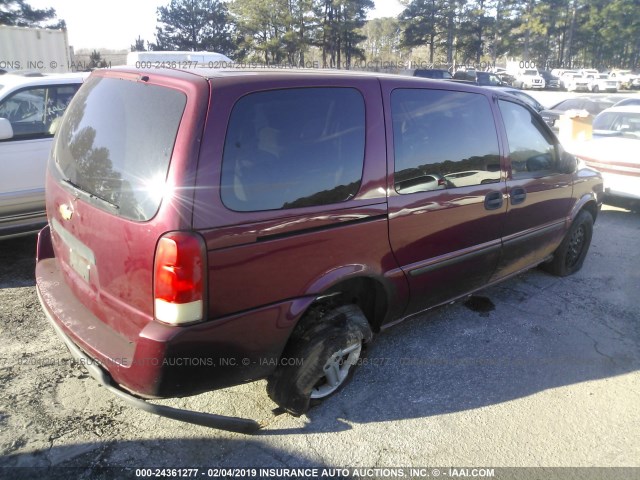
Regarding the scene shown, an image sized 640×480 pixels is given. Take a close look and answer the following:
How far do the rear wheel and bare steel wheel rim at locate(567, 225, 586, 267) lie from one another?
300cm

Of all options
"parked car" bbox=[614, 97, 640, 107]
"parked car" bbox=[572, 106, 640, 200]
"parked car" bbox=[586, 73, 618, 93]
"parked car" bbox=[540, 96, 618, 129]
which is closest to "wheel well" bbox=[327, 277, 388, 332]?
"parked car" bbox=[572, 106, 640, 200]

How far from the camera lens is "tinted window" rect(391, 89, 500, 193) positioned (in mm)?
2945

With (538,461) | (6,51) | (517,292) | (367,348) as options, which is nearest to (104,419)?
(367,348)

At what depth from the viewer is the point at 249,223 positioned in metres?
2.21

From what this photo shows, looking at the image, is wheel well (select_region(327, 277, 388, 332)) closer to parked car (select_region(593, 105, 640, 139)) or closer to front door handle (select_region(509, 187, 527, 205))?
front door handle (select_region(509, 187, 527, 205))

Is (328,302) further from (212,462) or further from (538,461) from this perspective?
(538,461)

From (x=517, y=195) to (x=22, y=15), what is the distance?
114 feet

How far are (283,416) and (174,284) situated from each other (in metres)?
1.16

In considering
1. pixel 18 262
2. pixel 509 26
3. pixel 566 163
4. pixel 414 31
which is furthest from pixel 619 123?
pixel 509 26

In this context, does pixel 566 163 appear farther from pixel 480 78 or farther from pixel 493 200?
pixel 480 78

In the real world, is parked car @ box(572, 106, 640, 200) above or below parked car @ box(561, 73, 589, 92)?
below

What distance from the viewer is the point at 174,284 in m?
2.07

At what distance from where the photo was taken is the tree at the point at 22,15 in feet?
95.0

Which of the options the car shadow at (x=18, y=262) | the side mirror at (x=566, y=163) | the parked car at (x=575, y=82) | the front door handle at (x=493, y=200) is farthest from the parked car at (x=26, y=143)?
the parked car at (x=575, y=82)
